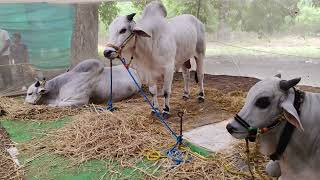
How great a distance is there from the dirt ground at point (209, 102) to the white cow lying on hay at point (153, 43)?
430 millimetres

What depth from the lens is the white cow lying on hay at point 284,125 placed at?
2238mm

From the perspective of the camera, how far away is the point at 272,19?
21.8 ft

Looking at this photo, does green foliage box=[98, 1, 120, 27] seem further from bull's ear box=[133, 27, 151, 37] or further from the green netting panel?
bull's ear box=[133, 27, 151, 37]

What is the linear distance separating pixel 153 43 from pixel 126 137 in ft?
4.38

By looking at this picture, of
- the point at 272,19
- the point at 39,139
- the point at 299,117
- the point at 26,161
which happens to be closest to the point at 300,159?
the point at 299,117

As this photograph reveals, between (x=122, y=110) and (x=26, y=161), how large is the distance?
1.81 meters

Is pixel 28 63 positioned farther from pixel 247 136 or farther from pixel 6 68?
pixel 247 136

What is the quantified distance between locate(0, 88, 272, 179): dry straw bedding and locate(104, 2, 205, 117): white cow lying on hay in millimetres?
550

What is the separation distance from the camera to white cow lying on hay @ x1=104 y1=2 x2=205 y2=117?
4.63m

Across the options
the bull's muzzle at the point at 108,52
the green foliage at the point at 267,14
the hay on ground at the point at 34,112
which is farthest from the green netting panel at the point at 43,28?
the green foliage at the point at 267,14

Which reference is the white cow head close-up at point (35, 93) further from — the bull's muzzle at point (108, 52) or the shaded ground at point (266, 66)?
the shaded ground at point (266, 66)

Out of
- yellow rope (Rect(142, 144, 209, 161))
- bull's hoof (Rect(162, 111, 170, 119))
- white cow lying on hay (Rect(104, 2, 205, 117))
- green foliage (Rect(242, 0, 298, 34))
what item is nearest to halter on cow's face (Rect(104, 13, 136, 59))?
white cow lying on hay (Rect(104, 2, 205, 117))

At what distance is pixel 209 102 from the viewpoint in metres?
5.74

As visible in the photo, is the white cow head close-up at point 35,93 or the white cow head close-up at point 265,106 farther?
the white cow head close-up at point 35,93
